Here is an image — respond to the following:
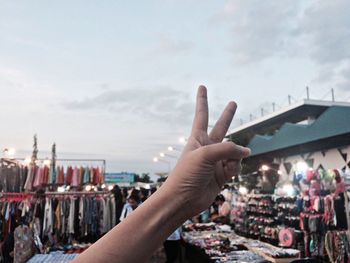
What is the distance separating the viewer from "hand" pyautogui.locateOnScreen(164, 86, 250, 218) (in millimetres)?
887

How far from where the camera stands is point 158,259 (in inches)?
396

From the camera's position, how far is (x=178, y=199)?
87cm

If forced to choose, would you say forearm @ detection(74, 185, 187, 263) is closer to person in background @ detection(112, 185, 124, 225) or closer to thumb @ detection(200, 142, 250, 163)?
thumb @ detection(200, 142, 250, 163)

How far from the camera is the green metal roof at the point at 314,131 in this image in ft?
37.4

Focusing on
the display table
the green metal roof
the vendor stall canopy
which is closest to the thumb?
the display table

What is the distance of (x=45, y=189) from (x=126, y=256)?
855 cm

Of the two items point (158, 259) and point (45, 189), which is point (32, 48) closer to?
point (45, 189)

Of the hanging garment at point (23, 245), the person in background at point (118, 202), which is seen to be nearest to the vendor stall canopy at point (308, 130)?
the person in background at point (118, 202)

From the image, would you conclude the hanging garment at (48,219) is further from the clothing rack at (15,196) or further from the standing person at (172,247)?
the standing person at (172,247)

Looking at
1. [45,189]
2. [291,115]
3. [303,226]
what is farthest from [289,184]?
[291,115]

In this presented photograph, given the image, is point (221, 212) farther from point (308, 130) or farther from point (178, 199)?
point (178, 199)

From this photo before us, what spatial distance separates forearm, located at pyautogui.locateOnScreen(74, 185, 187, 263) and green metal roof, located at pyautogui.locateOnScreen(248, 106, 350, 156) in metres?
11.5

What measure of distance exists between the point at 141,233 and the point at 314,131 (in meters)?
13.2

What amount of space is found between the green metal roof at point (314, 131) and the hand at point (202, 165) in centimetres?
1132
